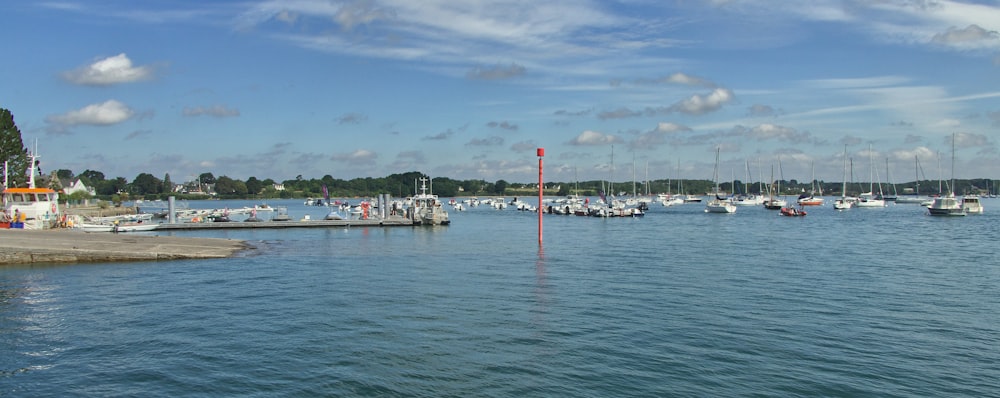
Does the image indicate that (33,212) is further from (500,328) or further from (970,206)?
(970,206)

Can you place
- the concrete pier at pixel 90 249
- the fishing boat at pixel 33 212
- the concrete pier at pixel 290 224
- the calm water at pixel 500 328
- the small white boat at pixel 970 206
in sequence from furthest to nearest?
the small white boat at pixel 970 206, the concrete pier at pixel 290 224, the fishing boat at pixel 33 212, the concrete pier at pixel 90 249, the calm water at pixel 500 328

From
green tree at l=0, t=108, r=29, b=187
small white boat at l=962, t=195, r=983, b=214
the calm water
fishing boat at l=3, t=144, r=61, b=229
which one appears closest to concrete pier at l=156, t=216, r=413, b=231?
fishing boat at l=3, t=144, r=61, b=229

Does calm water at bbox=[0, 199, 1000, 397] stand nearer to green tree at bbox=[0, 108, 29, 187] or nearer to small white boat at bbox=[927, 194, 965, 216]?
green tree at bbox=[0, 108, 29, 187]

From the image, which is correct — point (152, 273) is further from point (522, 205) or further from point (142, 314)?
point (522, 205)

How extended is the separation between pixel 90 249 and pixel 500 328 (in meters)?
29.3

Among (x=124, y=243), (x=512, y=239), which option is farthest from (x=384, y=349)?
(x=512, y=239)

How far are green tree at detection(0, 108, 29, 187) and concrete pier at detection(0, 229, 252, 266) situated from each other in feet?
153

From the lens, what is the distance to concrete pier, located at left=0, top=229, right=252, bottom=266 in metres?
37.5

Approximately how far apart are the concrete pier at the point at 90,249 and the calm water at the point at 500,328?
1.51 metres

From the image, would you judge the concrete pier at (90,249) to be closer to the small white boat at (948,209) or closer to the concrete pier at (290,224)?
the concrete pier at (290,224)

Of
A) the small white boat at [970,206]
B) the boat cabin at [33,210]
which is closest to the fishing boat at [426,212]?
the boat cabin at [33,210]

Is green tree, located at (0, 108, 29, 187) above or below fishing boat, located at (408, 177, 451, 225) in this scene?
above

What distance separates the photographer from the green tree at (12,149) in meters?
82.1

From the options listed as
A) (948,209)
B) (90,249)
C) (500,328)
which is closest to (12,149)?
(90,249)
